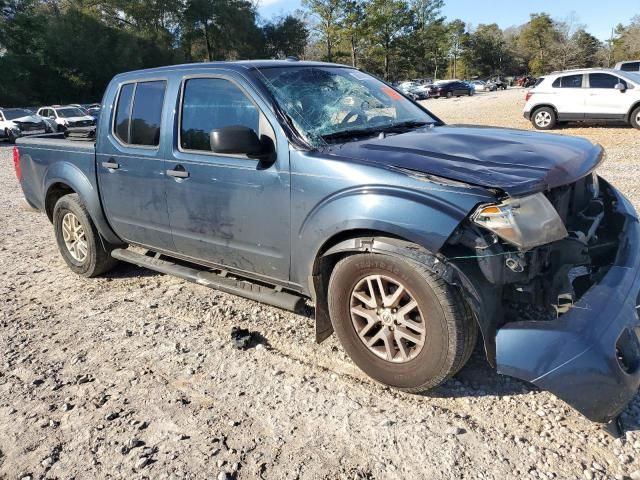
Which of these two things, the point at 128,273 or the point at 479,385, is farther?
the point at 128,273

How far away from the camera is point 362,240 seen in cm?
282

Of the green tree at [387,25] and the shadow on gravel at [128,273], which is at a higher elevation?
the green tree at [387,25]

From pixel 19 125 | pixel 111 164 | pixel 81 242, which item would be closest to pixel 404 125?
pixel 111 164

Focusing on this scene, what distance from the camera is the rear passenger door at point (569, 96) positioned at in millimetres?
14297

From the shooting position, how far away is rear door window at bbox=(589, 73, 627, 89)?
45.3 feet

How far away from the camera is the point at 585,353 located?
2287 millimetres

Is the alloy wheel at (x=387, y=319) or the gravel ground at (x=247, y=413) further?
the alloy wheel at (x=387, y=319)

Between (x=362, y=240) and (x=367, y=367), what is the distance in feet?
2.51

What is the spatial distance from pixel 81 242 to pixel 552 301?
426 cm

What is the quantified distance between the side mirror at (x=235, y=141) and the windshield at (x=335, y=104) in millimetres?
293

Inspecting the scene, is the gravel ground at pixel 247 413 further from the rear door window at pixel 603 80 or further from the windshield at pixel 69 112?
the windshield at pixel 69 112

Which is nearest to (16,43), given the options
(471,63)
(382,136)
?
(382,136)

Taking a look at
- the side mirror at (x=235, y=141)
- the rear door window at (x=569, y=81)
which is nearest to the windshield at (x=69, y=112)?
the rear door window at (x=569, y=81)

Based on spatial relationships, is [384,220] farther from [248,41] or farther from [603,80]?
[248,41]
